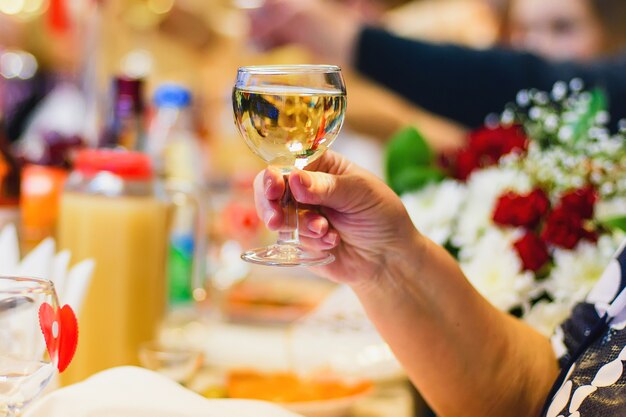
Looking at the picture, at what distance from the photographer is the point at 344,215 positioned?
2.41 ft

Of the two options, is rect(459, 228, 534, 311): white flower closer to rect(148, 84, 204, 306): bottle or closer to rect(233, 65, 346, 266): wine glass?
rect(233, 65, 346, 266): wine glass

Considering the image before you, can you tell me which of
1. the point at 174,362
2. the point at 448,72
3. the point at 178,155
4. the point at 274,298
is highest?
the point at 448,72

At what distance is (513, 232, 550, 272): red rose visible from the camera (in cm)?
109

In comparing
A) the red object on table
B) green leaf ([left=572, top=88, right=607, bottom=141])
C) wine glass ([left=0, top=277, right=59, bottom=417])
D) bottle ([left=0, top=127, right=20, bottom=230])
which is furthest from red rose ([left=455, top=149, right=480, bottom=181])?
the red object on table

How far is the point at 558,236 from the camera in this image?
1080 mm

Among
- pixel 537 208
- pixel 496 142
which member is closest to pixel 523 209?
pixel 537 208

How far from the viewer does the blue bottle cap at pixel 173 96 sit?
1819 mm

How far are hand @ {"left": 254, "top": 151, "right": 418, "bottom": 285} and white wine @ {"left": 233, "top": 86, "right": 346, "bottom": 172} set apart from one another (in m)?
0.03

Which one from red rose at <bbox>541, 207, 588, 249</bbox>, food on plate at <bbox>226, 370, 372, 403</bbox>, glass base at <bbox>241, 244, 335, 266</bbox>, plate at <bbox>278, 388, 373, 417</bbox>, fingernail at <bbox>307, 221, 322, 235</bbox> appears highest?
fingernail at <bbox>307, 221, 322, 235</bbox>

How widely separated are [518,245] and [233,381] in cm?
42

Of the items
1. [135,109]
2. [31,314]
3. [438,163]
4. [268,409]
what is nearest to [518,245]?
[438,163]

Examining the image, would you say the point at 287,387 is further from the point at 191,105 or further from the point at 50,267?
the point at 191,105

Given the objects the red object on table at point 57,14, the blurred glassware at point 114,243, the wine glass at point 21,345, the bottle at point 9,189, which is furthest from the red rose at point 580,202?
the red object on table at point 57,14

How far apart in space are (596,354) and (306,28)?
166 cm
